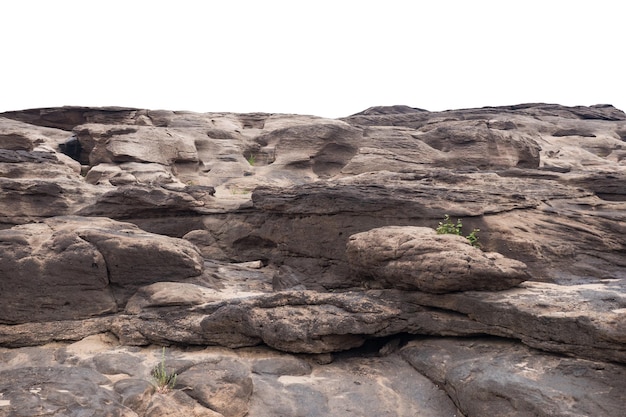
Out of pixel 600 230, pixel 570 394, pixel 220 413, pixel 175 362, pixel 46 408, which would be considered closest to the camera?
pixel 46 408

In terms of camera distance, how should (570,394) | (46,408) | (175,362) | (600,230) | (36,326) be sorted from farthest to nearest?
(600,230) < (36,326) < (175,362) < (570,394) < (46,408)

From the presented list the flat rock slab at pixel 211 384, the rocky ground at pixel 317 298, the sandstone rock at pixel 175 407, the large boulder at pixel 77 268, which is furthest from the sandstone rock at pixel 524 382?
the large boulder at pixel 77 268

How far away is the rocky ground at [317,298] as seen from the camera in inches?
239

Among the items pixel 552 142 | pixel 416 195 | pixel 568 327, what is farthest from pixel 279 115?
pixel 568 327

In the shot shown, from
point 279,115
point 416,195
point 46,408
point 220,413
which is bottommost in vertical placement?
point 220,413

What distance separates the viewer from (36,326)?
26.5 feet

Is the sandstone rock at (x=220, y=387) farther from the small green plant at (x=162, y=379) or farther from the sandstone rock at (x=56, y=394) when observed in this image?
the sandstone rock at (x=56, y=394)

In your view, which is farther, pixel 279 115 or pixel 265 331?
pixel 279 115

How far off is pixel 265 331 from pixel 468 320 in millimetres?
3181

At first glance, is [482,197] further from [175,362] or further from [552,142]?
[552,142]

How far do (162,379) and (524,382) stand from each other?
15.3ft

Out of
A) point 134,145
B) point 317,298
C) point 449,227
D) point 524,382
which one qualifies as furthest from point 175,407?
point 134,145

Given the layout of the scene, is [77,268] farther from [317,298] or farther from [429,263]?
[429,263]

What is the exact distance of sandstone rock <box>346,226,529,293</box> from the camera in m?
7.50
